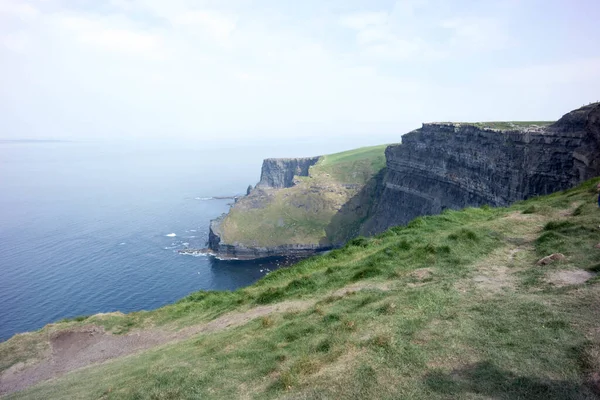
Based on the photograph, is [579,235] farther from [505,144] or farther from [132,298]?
[132,298]

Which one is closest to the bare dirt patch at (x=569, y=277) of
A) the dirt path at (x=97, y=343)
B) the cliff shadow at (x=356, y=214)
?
the dirt path at (x=97, y=343)

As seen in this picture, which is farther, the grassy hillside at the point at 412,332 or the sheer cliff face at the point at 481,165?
the sheer cliff face at the point at 481,165

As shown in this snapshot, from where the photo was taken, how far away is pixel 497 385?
8.38m

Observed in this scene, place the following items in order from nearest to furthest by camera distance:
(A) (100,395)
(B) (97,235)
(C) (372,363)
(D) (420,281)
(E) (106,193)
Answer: (C) (372,363) → (A) (100,395) → (D) (420,281) → (B) (97,235) → (E) (106,193)

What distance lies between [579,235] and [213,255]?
322 feet

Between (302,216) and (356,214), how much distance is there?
18118mm

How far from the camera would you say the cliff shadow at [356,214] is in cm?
11600

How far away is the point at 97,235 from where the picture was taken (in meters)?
115

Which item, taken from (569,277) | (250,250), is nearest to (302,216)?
(250,250)

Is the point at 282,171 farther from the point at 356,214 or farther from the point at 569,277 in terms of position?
the point at 569,277

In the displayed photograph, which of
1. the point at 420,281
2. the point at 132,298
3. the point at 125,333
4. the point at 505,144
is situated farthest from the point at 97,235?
the point at 420,281

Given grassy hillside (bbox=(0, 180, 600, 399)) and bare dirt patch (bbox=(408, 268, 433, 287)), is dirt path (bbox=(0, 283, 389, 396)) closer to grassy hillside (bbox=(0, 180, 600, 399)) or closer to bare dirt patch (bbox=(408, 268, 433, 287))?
grassy hillside (bbox=(0, 180, 600, 399))

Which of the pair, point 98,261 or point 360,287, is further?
point 98,261

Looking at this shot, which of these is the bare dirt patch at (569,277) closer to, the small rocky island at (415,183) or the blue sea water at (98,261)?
the small rocky island at (415,183)
